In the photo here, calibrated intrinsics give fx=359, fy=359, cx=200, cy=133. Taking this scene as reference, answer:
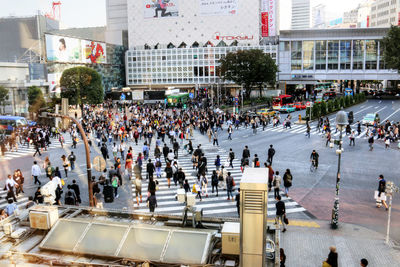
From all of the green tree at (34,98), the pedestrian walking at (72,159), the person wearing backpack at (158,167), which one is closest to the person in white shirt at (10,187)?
the pedestrian walking at (72,159)

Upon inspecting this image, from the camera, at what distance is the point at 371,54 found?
78250 mm

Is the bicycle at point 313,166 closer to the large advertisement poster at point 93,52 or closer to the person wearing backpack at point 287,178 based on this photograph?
the person wearing backpack at point 287,178

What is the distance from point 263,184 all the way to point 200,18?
92182 millimetres

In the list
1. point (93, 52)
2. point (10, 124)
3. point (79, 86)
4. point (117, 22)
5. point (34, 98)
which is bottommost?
point (10, 124)

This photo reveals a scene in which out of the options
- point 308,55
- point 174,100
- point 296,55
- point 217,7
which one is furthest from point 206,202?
point 217,7

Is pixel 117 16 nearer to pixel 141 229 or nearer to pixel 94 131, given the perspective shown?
pixel 94 131

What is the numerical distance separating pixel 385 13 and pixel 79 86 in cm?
11817

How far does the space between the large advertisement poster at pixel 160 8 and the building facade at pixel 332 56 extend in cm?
2976

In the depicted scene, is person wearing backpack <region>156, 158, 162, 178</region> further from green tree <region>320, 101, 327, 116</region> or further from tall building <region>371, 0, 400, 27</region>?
tall building <region>371, 0, 400, 27</region>

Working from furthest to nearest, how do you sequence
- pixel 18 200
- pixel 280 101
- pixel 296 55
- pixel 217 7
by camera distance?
pixel 217 7 < pixel 296 55 < pixel 280 101 < pixel 18 200

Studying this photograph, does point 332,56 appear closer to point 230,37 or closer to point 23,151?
point 230,37

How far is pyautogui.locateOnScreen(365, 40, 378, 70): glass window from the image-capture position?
255 feet

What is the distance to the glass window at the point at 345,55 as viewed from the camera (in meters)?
78.9

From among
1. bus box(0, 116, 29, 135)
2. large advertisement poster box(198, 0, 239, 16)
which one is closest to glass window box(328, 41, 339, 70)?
large advertisement poster box(198, 0, 239, 16)
